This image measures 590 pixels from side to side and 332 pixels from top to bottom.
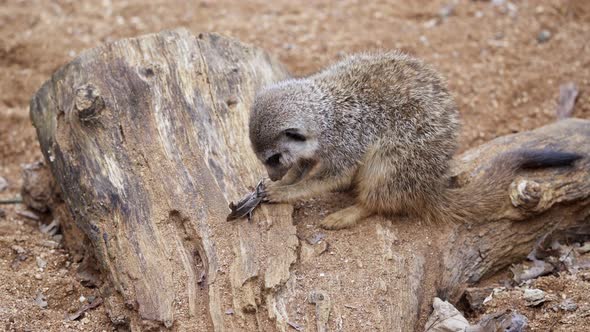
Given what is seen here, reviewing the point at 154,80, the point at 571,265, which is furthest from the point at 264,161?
the point at 571,265

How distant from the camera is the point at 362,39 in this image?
6.96 metres

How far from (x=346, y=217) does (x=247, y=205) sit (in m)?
0.60

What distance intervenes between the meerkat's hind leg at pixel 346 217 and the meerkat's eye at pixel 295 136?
1.58 feet

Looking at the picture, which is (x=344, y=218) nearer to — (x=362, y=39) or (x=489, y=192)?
(x=489, y=192)

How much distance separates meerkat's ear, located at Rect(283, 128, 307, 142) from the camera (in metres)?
4.00

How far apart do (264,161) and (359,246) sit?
746 mm

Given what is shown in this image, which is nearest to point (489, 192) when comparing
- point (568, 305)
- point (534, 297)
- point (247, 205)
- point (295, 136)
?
point (534, 297)

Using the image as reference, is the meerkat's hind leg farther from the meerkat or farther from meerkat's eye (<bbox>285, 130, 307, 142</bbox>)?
meerkat's eye (<bbox>285, 130, 307, 142</bbox>)

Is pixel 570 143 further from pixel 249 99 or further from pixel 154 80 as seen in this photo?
pixel 154 80

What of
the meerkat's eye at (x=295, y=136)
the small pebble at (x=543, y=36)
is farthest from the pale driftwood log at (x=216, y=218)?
the small pebble at (x=543, y=36)

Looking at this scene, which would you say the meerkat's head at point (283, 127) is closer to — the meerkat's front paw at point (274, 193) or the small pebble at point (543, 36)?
the meerkat's front paw at point (274, 193)

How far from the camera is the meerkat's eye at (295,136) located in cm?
401

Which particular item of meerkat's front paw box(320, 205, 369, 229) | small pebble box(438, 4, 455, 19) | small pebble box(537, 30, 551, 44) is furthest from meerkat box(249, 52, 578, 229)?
small pebble box(438, 4, 455, 19)

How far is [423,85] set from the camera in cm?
421
